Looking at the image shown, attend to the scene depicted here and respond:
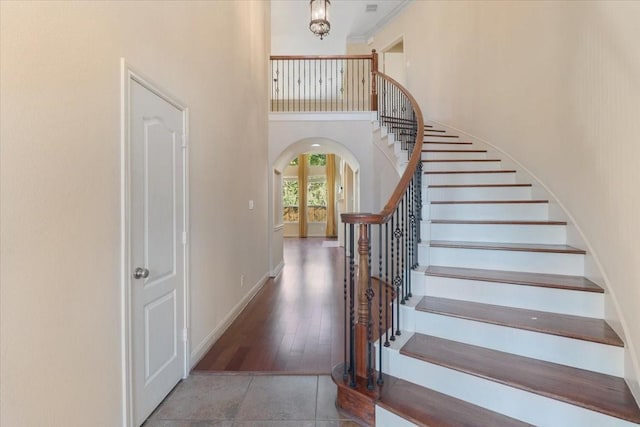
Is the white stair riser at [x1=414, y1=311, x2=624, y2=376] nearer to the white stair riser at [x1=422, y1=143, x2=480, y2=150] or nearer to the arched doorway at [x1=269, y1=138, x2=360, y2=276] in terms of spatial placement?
the white stair riser at [x1=422, y1=143, x2=480, y2=150]

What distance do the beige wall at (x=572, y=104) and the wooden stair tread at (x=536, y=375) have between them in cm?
14

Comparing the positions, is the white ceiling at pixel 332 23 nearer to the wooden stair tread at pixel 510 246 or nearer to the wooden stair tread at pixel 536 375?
the wooden stair tread at pixel 510 246

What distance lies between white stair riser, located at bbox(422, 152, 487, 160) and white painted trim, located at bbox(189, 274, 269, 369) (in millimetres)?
3022

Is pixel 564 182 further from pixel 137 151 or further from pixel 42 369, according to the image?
pixel 42 369

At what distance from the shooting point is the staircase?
5.16 feet

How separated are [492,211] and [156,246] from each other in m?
2.91

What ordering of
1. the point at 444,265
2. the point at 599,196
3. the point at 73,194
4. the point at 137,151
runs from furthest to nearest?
the point at 444,265, the point at 599,196, the point at 137,151, the point at 73,194

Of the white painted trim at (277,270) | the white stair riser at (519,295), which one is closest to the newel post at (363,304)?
the white stair riser at (519,295)

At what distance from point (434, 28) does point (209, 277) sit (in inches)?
237

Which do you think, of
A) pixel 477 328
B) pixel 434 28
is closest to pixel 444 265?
pixel 477 328

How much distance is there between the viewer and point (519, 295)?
215cm

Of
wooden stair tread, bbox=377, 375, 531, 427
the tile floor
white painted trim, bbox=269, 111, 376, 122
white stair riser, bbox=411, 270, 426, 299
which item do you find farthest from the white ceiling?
wooden stair tread, bbox=377, 375, 531, 427

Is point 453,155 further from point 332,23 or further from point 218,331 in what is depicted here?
point 332,23

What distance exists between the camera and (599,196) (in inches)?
83.4
